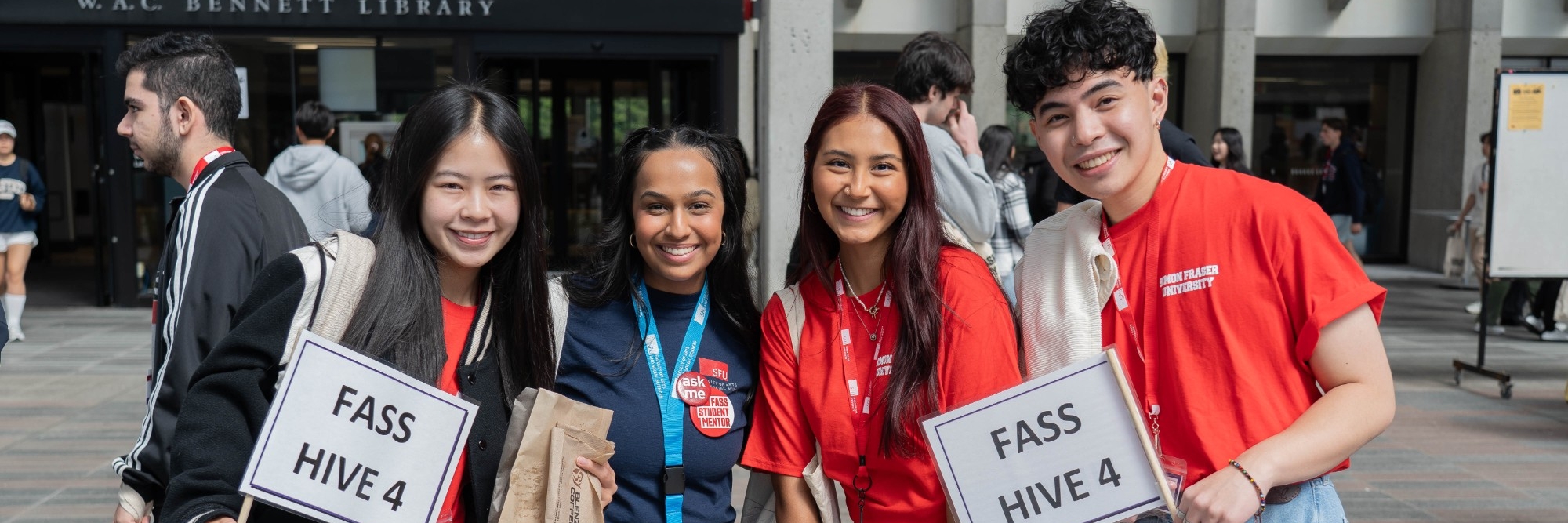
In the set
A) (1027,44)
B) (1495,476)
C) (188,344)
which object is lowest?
(1495,476)

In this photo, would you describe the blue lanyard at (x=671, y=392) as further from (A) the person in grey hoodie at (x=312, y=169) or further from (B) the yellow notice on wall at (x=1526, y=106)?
(B) the yellow notice on wall at (x=1526, y=106)

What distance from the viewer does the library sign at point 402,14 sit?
386 inches

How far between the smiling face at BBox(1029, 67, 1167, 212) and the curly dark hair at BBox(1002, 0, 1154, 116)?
21 mm

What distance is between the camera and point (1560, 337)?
952 cm

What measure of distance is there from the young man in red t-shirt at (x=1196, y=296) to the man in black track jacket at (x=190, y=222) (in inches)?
71.7

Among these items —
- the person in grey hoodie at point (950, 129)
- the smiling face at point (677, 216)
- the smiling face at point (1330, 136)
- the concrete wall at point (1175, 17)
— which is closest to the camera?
the smiling face at point (677, 216)

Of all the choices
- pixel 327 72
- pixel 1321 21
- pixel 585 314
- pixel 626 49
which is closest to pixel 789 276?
pixel 585 314

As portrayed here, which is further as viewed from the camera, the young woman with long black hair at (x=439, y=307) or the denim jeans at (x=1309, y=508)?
the young woman with long black hair at (x=439, y=307)

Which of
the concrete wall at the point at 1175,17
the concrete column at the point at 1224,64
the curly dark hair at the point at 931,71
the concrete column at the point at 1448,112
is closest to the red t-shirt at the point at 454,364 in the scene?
the curly dark hair at the point at 931,71

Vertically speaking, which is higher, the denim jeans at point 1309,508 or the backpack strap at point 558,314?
the backpack strap at point 558,314

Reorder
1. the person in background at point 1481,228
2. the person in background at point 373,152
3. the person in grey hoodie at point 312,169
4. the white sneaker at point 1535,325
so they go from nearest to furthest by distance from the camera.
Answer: the person in grey hoodie at point 312,169 → the white sneaker at point 1535,325 → the person in background at point 1481,228 → the person in background at point 373,152

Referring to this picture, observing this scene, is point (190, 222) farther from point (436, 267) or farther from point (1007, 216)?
point (1007, 216)

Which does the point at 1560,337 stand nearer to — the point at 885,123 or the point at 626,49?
the point at 626,49

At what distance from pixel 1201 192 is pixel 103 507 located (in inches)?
188
